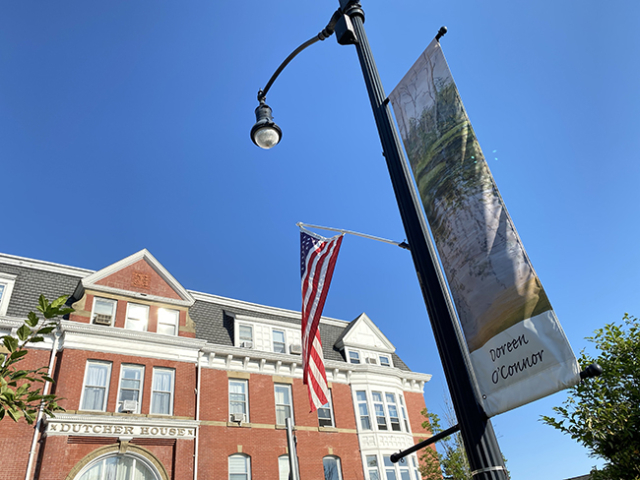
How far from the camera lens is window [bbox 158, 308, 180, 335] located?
894 inches

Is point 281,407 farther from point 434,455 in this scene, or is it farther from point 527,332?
point 527,332

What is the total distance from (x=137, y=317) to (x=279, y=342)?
832cm

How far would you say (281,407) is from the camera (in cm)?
2430

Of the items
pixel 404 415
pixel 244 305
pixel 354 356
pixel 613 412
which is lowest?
pixel 613 412

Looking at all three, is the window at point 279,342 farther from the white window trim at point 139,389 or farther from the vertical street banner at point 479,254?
the vertical street banner at point 479,254

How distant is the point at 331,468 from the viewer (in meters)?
24.0

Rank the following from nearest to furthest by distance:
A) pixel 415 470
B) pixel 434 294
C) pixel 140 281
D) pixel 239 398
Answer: pixel 434 294, pixel 140 281, pixel 239 398, pixel 415 470

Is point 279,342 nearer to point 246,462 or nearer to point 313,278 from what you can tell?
point 246,462

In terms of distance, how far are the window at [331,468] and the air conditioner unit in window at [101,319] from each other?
13009 millimetres

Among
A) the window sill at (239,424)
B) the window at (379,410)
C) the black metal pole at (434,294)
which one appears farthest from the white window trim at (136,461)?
the black metal pole at (434,294)

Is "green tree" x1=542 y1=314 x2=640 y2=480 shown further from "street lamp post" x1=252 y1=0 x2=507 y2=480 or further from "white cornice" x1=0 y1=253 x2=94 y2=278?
"white cornice" x1=0 y1=253 x2=94 y2=278

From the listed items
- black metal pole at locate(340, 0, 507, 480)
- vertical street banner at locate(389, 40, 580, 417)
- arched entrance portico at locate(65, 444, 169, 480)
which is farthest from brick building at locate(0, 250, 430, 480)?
vertical street banner at locate(389, 40, 580, 417)

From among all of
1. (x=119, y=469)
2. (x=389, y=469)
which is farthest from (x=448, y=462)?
(x=119, y=469)

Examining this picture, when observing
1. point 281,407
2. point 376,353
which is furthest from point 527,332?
point 376,353
